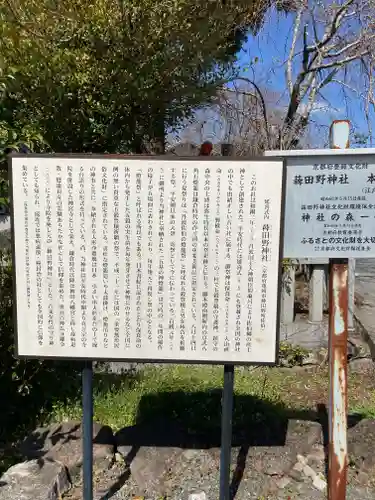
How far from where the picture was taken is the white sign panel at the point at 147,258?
238 cm

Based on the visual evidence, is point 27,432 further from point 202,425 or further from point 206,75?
point 206,75

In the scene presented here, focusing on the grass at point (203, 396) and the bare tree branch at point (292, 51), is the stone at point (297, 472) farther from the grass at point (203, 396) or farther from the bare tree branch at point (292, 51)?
the bare tree branch at point (292, 51)

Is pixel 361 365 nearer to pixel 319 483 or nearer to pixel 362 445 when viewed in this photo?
pixel 362 445

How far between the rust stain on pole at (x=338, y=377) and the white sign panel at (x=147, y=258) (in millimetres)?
454

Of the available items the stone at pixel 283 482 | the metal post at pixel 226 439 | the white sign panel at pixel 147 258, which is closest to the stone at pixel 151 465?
the metal post at pixel 226 439

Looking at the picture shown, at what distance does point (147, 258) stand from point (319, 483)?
1.84 m

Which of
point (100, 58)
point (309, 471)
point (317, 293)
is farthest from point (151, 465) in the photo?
point (317, 293)

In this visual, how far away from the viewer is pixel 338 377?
2.70m

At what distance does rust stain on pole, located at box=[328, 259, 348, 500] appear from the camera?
2672mm

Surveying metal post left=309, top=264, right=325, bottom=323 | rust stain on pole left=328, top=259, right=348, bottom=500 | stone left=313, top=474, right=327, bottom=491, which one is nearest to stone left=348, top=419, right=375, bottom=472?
stone left=313, top=474, right=327, bottom=491

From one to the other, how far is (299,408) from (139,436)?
1.55 m

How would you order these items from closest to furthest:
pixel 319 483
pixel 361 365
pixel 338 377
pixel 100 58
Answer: pixel 338 377, pixel 319 483, pixel 100 58, pixel 361 365

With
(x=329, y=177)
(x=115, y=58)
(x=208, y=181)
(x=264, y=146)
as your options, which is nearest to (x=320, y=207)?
(x=329, y=177)

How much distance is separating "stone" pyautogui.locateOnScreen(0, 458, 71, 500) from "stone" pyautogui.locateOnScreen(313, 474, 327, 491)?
5.20 ft
